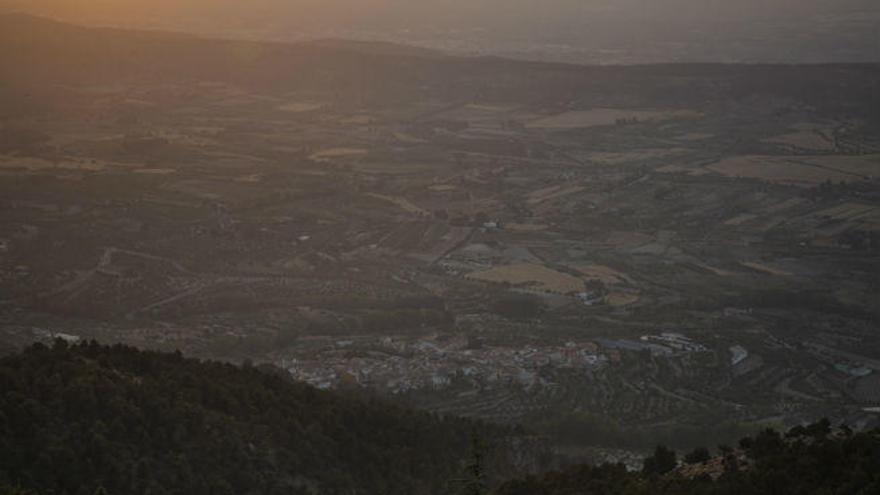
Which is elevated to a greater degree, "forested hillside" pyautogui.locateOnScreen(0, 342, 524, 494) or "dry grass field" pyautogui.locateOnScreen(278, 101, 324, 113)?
"forested hillside" pyautogui.locateOnScreen(0, 342, 524, 494)

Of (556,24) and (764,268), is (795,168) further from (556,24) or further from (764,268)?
(556,24)

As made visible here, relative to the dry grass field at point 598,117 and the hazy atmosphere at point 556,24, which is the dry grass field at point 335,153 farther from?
the hazy atmosphere at point 556,24

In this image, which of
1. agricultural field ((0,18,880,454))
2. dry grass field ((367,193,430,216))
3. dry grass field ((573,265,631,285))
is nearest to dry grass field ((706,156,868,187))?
agricultural field ((0,18,880,454))

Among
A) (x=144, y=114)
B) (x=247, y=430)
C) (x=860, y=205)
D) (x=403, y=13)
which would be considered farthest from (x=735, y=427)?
(x=403, y=13)

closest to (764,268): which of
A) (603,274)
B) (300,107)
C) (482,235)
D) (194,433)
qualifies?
(603,274)

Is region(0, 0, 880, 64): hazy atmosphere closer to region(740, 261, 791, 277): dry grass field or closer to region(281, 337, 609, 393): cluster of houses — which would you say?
region(740, 261, 791, 277): dry grass field

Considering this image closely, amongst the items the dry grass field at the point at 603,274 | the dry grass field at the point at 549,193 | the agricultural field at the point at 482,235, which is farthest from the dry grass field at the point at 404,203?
the dry grass field at the point at 603,274
